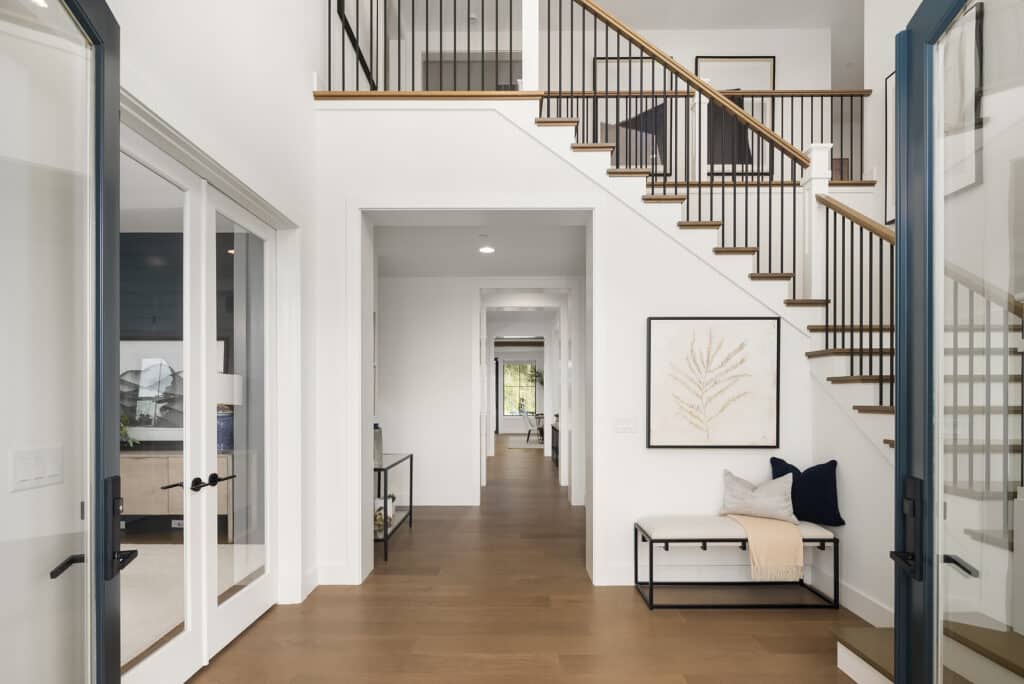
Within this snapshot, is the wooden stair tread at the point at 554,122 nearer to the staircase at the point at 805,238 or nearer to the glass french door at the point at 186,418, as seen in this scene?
the staircase at the point at 805,238

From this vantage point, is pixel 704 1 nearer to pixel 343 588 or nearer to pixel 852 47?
pixel 852 47

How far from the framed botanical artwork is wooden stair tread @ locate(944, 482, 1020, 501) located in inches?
107

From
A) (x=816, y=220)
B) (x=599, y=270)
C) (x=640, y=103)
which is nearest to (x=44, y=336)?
(x=599, y=270)

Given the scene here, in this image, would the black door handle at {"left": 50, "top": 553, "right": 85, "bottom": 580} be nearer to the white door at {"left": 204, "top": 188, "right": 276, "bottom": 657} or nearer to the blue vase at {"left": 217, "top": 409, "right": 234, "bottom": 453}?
the white door at {"left": 204, "top": 188, "right": 276, "bottom": 657}

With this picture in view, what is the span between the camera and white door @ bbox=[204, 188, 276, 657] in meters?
3.12

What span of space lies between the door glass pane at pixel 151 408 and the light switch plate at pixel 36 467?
102 centimetres

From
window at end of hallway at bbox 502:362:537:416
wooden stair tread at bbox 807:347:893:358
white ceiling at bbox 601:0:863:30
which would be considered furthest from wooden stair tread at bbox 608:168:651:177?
window at end of hallway at bbox 502:362:537:416

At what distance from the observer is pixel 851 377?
149 inches

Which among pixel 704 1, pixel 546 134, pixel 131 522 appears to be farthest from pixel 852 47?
pixel 131 522

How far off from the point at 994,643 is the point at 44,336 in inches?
90.7

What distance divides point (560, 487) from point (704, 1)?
607 centimetres

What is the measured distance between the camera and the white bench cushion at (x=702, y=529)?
12.6 feet

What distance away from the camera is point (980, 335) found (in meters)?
1.44

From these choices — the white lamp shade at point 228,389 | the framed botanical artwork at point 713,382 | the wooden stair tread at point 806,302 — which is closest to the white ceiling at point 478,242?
the framed botanical artwork at point 713,382
